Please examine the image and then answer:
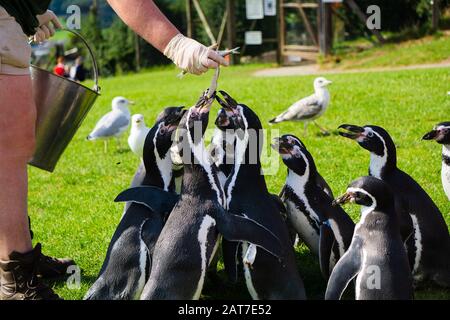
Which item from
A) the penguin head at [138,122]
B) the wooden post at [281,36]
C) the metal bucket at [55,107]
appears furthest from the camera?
the wooden post at [281,36]

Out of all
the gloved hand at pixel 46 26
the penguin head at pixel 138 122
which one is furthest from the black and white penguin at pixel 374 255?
the penguin head at pixel 138 122

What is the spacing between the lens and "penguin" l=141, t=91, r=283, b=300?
3.63 meters

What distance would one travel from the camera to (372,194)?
3.75 metres

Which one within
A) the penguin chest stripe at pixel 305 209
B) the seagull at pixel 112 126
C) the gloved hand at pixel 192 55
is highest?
the gloved hand at pixel 192 55

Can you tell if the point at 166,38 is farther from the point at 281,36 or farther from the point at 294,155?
the point at 281,36

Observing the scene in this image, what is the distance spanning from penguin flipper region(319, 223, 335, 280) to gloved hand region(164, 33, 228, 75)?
3.61 feet

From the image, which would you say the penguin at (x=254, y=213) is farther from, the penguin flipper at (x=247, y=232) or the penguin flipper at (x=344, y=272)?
the penguin flipper at (x=344, y=272)

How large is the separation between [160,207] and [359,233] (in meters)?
1.06

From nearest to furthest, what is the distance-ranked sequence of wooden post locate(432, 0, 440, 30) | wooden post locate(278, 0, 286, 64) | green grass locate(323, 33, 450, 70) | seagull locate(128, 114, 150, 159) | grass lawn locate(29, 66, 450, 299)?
grass lawn locate(29, 66, 450, 299) → seagull locate(128, 114, 150, 159) → green grass locate(323, 33, 450, 70) → wooden post locate(432, 0, 440, 30) → wooden post locate(278, 0, 286, 64)

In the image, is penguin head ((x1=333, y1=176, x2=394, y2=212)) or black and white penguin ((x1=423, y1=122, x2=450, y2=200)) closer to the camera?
penguin head ((x1=333, y1=176, x2=394, y2=212))

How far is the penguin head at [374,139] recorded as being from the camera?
436 centimetres

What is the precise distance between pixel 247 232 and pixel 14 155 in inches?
50.0

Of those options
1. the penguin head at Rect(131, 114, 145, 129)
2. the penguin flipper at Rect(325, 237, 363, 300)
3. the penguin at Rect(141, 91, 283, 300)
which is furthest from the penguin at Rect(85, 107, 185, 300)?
the penguin head at Rect(131, 114, 145, 129)

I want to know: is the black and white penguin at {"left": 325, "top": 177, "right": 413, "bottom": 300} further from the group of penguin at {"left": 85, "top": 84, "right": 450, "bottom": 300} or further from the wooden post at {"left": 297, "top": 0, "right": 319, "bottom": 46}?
the wooden post at {"left": 297, "top": 0, "right": 319, "bottom": 46}
